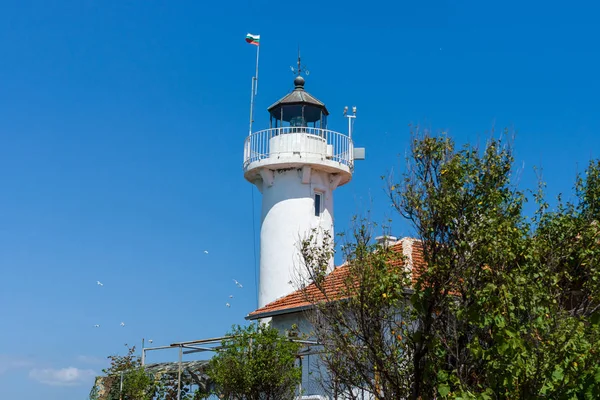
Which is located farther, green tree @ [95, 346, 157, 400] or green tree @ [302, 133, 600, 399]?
green tree @ [95, 346, 157, 400]

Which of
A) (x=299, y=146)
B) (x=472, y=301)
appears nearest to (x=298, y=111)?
(x=299, y=146)

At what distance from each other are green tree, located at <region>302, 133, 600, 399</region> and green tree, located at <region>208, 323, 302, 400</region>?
4975 mm

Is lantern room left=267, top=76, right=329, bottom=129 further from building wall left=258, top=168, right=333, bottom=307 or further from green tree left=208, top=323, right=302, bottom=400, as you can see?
green tree left=208, top=323, right=302, bottom=400

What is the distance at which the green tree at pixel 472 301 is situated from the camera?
9.02 meters

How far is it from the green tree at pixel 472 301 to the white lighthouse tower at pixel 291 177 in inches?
517

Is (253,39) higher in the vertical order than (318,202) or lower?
higher

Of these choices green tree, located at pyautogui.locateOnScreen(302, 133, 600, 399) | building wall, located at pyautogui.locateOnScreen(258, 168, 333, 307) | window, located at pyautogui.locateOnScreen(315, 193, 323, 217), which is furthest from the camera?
window, located at pyautogui.locateOnScreen(315, 193, 323, 217)

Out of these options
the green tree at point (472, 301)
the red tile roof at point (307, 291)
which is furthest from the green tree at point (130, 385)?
the green tree at point (472, 301)

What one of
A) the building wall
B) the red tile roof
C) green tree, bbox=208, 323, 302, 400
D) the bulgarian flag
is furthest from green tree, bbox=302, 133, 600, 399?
the bulgarian flag

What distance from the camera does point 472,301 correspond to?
10070 mm

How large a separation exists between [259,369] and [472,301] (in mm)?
8289

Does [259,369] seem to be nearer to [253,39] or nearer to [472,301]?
[472,301]

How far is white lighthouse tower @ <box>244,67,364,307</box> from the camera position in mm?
25938

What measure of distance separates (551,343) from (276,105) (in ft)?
63.7
